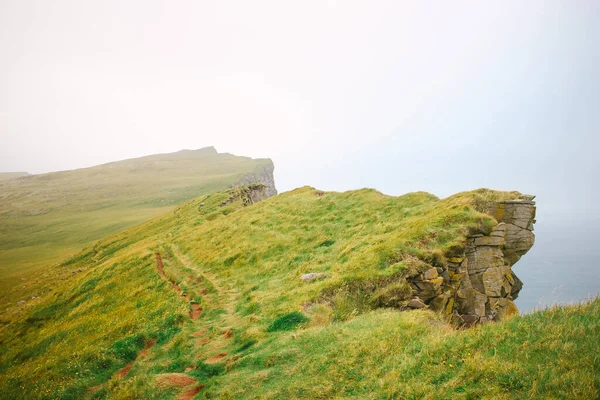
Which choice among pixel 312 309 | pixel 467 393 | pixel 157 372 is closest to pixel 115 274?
pixel 157 372

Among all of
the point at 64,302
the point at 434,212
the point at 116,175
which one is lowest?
the point at 64,302

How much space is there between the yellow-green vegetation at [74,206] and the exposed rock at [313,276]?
4306 cm

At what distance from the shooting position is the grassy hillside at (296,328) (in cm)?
735

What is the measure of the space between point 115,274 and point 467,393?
33.4 meters

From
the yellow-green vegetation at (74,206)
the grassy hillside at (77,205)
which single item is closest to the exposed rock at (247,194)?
the yellow-green vegetation at (74,206)

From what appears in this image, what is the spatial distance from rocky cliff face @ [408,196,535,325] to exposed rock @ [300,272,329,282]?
16.9 ft

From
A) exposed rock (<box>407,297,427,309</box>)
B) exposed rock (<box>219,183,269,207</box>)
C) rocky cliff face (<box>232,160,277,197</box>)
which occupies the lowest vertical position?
exposed rock (<box>407,297,427,309</box>)

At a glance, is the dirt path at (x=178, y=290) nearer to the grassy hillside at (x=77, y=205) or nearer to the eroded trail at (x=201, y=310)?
the eroded trail at (x=201, y=310)

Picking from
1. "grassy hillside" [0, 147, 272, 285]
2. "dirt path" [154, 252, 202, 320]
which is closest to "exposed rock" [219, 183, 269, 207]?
"dirt path" [154, 252, 202, 320]

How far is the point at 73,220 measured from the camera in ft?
328

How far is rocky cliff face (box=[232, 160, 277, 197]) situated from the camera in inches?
5420

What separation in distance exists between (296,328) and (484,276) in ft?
38.9

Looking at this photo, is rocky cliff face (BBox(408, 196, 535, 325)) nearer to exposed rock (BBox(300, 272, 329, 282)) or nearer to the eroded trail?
exposed rock (BBox(300, 272, 329, 282))

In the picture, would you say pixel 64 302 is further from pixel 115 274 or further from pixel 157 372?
pixel 157 372
